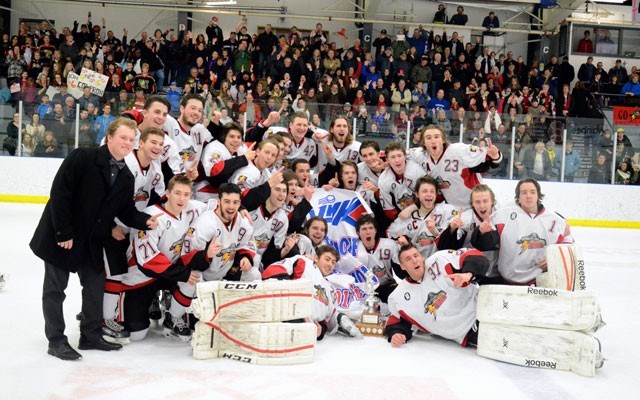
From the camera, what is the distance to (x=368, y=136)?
12.7 metres

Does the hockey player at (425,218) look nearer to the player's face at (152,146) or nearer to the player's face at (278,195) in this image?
the player's face at (278,195)

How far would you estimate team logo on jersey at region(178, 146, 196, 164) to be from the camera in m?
6.41

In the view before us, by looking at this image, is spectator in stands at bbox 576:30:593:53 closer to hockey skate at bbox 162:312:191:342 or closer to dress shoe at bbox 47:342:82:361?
hockey skate at bbox 162:312:191:342

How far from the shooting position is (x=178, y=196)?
16.9 ft

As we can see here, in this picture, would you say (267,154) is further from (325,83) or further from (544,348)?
(325,83)

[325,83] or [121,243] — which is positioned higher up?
[325,83]

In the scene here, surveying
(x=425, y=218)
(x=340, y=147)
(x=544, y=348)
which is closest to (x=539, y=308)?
(x=544, y=348)

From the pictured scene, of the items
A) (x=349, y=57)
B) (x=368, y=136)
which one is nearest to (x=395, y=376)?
(x=368, y=136)

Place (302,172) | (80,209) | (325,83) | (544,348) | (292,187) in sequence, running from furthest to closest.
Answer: (325,83), (302,172), (292,187), (544,348), (80,209)

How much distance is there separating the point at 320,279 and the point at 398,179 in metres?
1.49

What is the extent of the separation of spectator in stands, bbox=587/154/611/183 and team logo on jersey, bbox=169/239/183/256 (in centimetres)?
944

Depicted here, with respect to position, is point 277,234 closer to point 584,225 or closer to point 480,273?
point 480,273

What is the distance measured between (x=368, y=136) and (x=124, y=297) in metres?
7.91

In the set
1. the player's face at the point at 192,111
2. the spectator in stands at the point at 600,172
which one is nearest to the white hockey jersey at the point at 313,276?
the player's face at the point at 192,111
